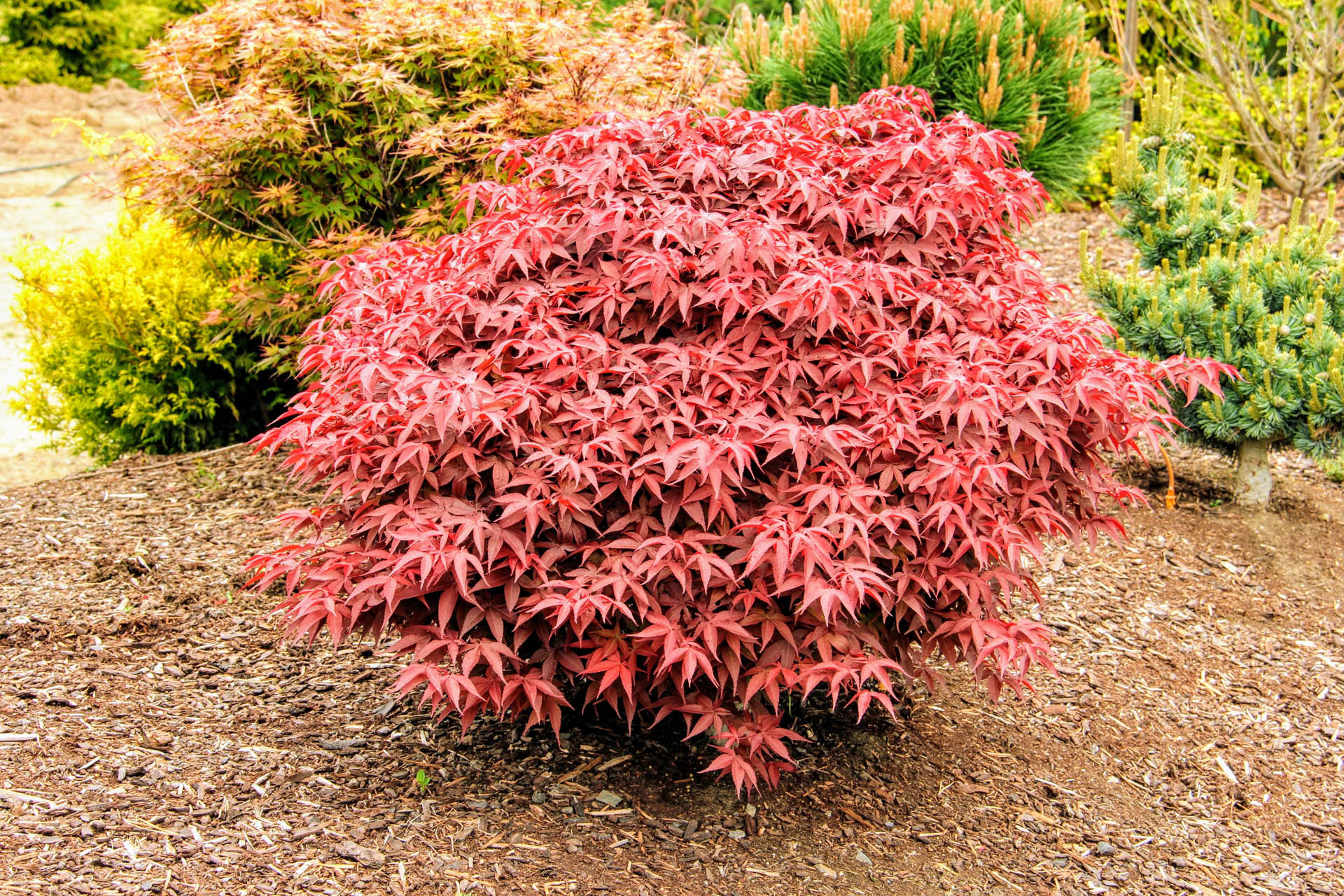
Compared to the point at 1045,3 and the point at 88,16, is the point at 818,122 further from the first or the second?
the point at 88,16

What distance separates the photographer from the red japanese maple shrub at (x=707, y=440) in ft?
8.18

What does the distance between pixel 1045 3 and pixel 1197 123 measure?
9.24ft

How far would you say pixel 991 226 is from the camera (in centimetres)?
322

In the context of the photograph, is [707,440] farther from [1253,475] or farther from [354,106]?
[1253,475]

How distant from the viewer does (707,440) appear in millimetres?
2482

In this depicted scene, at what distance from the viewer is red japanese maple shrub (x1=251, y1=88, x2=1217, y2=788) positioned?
249 cm

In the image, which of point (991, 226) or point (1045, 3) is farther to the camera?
point (1045, 3)

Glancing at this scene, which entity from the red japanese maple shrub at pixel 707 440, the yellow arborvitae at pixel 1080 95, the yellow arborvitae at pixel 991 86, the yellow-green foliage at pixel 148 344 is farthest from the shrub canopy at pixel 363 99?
the yellow arborvitae at pixel 1080 95

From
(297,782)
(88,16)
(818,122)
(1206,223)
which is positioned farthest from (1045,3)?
(88,16)

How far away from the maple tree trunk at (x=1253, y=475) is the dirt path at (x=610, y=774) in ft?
2.17

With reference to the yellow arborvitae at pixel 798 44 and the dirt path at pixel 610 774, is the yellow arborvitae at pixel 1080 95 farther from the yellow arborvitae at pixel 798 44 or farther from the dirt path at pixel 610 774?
the dirt path at pixel 610 774

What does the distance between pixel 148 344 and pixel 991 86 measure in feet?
16.3

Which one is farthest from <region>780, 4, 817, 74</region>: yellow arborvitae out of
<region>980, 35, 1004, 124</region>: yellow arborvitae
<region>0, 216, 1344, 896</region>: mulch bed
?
<region>0, 216, 1344, 896</region>: mulch bed

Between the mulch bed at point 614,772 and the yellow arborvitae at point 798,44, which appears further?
the yellow arborvitae at point 798,44
